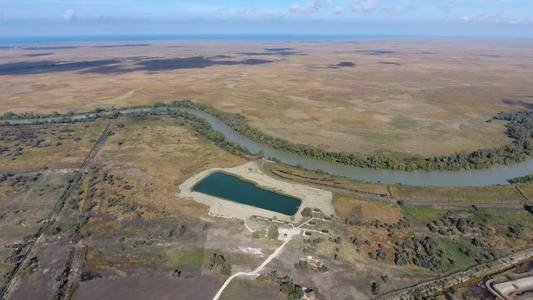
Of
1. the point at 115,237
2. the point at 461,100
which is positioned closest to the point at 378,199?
the point at 115,237

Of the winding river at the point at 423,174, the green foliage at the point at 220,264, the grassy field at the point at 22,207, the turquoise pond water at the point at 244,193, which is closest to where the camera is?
the green foliage at the point at 220,264

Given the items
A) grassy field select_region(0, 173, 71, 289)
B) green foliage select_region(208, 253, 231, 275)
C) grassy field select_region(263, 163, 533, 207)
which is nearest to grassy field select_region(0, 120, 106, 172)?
grassy field select_region(0, 173, 71, 289)

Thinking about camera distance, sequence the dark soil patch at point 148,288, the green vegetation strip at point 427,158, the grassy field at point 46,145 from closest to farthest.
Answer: the dark soil patch at point 148,288 → the grassy field at point 46,145 → the green vegetation strip at point 427,158

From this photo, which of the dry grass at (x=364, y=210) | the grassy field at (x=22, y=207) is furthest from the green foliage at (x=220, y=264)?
the grassy field at (x=22, y=207)

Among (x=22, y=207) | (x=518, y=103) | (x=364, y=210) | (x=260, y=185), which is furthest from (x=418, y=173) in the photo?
(x=518, y=103)

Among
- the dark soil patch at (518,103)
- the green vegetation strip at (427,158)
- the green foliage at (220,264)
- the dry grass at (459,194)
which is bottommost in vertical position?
the green foliage at (220,264)

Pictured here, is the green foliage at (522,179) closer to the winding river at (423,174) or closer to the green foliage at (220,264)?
the winding river at (423,174)

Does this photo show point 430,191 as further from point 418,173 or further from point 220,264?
point 220,264
